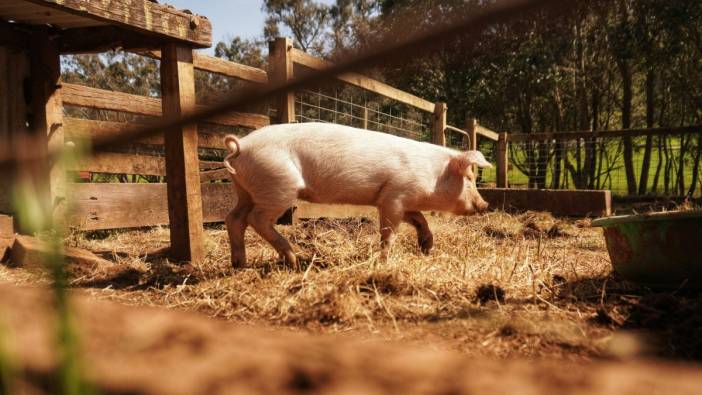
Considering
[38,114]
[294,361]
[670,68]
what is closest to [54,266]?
[294,361]

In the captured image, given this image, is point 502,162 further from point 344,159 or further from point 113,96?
point 113,96

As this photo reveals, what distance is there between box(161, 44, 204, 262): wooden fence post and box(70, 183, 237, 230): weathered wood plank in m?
1.09

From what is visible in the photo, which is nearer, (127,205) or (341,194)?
(341,194)

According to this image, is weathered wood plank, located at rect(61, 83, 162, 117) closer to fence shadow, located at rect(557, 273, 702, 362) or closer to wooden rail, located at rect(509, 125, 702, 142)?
fence shadow, located at rect(557, 273, 702, 362)

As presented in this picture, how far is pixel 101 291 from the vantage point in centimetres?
355

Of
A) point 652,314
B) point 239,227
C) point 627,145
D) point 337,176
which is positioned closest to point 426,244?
point 337,176

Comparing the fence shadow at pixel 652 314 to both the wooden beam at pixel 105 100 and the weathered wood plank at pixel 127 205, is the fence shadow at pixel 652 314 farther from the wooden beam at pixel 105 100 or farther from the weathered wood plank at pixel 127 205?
the weathered wood plank at pixel 127 205

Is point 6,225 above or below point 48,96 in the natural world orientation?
below

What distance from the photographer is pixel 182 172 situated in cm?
432

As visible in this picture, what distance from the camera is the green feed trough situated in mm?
3049

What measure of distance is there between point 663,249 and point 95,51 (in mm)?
4246

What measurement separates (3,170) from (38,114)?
194 inches

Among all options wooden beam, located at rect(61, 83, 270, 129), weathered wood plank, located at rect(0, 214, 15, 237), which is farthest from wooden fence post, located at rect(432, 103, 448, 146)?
weathered wood plank, located at rect(0, 214, 15, 237)

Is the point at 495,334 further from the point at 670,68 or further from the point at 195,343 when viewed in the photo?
the point at 670,68
